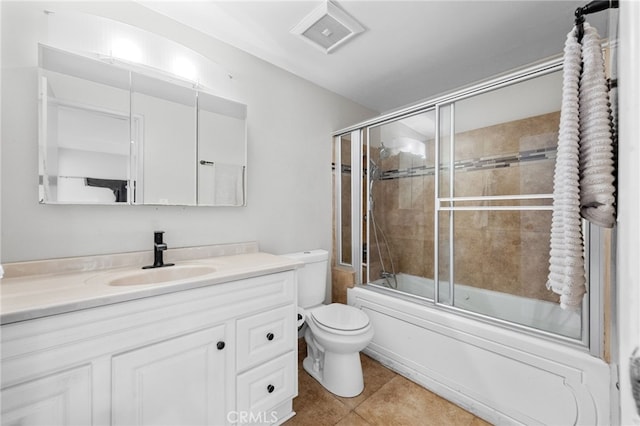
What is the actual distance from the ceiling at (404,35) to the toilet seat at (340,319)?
1.85m

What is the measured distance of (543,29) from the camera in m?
1.55

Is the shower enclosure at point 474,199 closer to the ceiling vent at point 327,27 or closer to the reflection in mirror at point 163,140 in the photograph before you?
the ceiling vent at point 327,27

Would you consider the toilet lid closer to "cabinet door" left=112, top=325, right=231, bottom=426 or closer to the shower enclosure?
the shower enclosure

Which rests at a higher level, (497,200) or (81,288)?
(497,200)

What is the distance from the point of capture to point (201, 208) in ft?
5.31

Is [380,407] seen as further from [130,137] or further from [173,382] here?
[130,137]

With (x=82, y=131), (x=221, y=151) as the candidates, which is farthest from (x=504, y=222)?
(x=82, y=131)

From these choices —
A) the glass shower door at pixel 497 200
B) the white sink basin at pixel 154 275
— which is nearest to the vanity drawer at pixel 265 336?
the white sink basin at pixel 154 275

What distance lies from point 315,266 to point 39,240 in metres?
1.52

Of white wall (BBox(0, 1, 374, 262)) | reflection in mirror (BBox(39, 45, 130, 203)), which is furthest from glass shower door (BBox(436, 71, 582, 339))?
reflection in mirror (BBox(39, 45, 130, 203))

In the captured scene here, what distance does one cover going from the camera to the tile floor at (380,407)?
139 centimetres

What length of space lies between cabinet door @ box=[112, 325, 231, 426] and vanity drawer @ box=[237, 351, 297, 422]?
10cm

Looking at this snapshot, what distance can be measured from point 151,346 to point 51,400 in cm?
27

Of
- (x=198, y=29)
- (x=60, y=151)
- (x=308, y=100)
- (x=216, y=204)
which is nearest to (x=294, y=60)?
(x=308, y=100)
